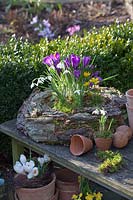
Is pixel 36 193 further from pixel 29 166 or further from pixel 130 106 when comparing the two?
pixel 130 106

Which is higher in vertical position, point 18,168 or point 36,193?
point 18,168

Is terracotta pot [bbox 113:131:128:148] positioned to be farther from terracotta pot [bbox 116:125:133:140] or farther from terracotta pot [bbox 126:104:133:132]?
terracotta pot [bbox 126:104:133:132]

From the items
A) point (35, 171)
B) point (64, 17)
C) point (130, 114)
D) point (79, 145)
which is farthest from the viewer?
point (64, 17)

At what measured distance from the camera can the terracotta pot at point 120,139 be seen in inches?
137

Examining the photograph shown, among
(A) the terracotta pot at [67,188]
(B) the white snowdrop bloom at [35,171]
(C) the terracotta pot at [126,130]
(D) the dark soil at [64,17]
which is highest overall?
(D) the dark soil at [64,17]

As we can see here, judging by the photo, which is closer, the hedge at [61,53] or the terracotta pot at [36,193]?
the terracotta pot at [36,193]

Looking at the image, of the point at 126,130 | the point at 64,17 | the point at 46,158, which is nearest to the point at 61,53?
the point at 46,158

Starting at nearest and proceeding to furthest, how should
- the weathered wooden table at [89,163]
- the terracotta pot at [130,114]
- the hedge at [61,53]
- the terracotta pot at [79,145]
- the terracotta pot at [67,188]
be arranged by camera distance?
the weathered wooden table at [89,163] → the terracotta pot at [79,145] → the terracotta pot at [130,114] → the terracotta pot at [67,188] → the hedge at [61,53]

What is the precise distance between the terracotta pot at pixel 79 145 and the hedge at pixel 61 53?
75 centimetres

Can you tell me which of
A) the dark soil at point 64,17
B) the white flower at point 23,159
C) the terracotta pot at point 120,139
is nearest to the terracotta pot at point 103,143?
the terracotta pot at point 120,139

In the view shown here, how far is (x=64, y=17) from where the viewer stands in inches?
303

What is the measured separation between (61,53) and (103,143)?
3.34 feet

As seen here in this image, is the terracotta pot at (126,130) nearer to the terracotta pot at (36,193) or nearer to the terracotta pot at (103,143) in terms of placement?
the terracotta pot at (103,143)

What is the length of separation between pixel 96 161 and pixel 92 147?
6.1 inches
